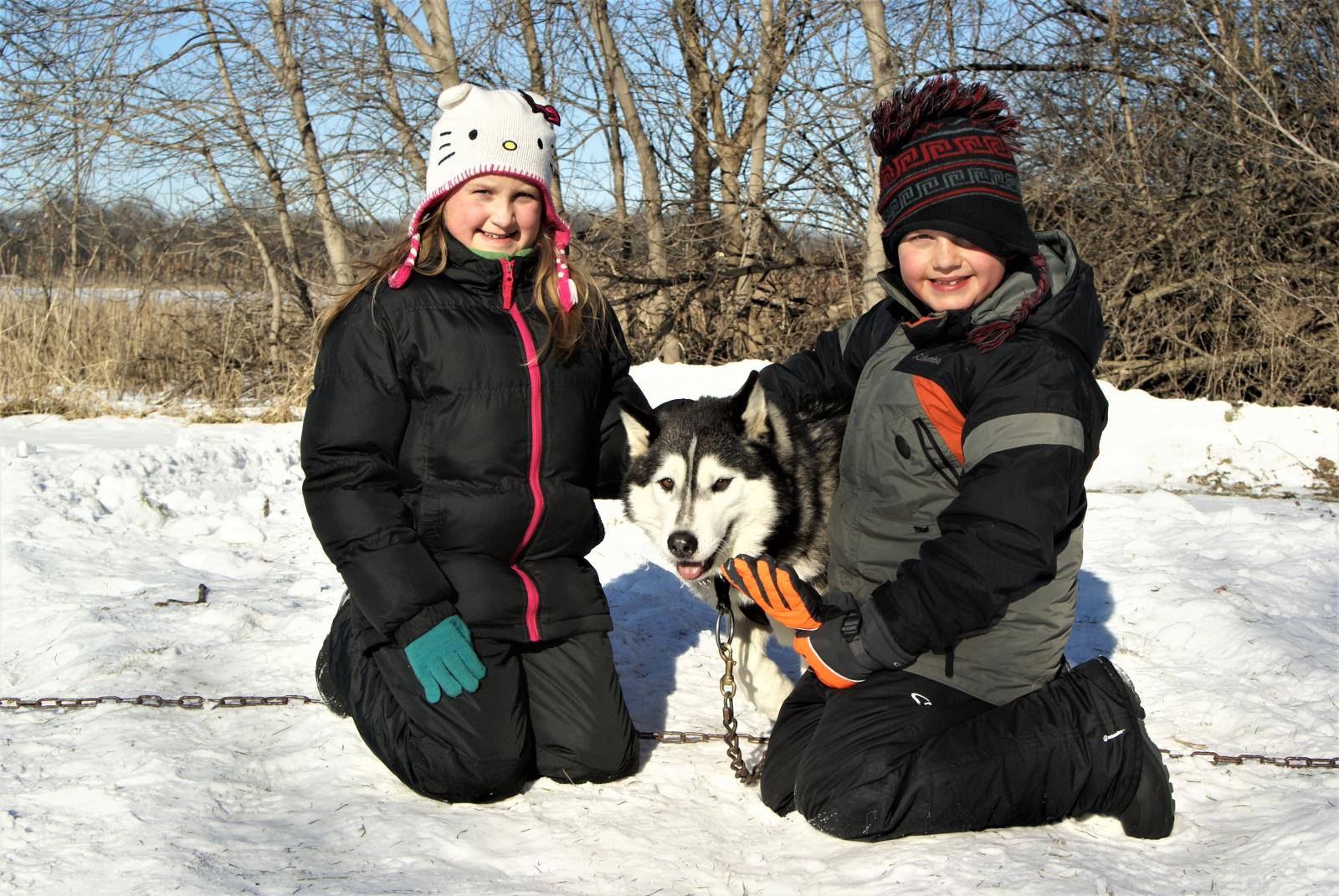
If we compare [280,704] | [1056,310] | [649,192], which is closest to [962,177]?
[1056,310]

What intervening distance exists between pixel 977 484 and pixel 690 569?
3.45ft

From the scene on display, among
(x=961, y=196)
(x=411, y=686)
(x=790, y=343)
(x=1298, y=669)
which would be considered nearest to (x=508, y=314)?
(x=411, y=686)

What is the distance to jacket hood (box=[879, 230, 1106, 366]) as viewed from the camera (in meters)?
2.22

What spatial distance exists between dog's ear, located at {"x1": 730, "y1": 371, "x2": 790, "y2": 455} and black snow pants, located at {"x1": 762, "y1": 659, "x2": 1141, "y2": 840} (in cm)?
100

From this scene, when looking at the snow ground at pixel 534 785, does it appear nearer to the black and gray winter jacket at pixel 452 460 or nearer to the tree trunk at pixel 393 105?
the black and gray winter jacket at pixel 452 460

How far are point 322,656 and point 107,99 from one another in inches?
294

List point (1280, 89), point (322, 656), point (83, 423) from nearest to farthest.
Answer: point (322, 656)
point (83, 423)
point (1280, 89)

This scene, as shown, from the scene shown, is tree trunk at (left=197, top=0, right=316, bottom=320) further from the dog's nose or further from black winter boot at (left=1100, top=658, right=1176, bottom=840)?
black winter boot at (left=1100, top=658, right=1176, bottom=840)

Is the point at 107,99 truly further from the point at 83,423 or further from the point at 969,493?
the point at 969,493

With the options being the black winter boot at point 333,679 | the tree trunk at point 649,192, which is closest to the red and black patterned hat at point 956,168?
the black winter boot at point 333,679

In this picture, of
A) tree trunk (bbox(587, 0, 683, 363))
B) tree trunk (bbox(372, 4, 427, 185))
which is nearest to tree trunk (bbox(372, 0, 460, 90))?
tree trunk (bbox(372, 4, 427, 185))

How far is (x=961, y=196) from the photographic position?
2256mm

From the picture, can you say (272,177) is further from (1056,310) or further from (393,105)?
(1056,310)

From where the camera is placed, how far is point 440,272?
8.86 ft
